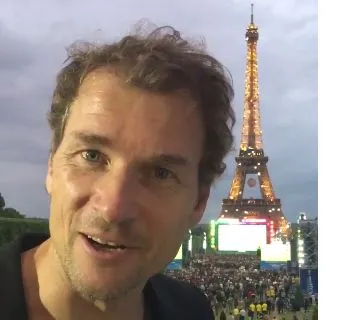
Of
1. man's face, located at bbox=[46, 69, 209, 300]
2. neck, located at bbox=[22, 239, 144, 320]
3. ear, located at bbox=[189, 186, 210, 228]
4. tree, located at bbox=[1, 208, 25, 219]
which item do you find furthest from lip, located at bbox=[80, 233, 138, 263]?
tree, located at bbox=[1, 208, 25, 219]

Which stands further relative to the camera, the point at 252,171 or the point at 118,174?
the point at 252,171

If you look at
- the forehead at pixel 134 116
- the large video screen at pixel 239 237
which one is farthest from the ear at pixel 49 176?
the large video screen at pixel 239 237

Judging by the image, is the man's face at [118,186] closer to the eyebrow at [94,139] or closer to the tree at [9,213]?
the eyebrow at [94,139]

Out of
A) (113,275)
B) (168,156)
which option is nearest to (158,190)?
(168,156)

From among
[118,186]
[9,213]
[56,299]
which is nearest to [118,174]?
[118,186]

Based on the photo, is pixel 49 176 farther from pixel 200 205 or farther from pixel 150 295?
pixel 150 295
